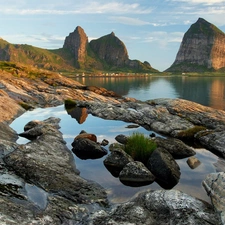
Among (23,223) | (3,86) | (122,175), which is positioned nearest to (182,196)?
Result: (122,175)

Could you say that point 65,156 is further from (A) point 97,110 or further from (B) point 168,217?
(A) point 97,110

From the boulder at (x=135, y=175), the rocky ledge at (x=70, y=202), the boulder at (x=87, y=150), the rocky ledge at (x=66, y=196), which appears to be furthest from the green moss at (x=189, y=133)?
the rocky ledge at (x=70, y=202)

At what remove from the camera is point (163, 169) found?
683 inches

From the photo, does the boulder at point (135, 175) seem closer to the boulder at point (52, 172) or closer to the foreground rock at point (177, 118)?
the boulder at point (52, 172)

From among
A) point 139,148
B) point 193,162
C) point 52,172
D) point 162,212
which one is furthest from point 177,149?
point 52,172

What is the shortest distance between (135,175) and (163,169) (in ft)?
6.99

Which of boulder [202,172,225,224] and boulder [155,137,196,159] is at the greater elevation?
boulder [202,172,225,224]

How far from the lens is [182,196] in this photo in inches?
492

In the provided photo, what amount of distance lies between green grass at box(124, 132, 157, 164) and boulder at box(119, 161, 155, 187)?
2.39m

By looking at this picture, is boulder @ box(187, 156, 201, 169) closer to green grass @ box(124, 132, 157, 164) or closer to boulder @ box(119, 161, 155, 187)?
green grass @ box(124, 132, 157, 164)

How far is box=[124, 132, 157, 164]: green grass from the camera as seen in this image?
19.6 m

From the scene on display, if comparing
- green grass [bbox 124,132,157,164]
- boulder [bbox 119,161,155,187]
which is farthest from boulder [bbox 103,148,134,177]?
boulder [bbox 119,161,155,187]

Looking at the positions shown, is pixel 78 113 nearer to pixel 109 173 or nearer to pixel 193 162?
pixel 109 173

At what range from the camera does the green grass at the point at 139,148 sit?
19.6 metres
